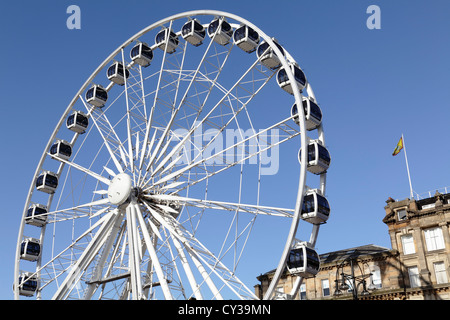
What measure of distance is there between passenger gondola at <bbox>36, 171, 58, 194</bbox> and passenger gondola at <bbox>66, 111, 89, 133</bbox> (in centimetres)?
400

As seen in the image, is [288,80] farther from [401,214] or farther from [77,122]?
[401,214]

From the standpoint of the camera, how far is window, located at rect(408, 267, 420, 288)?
48062 mm

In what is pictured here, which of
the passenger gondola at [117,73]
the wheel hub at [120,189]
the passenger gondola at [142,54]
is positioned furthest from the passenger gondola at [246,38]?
the wheel hub at [120,189]

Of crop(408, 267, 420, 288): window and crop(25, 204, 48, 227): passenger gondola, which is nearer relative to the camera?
crop(25, 204, 48, 227): passenger gondola

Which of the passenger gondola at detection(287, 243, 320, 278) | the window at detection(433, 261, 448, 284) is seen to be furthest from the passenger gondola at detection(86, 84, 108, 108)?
the window at detection(433, 261, 448, 284)

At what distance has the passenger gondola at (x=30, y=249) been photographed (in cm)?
4259

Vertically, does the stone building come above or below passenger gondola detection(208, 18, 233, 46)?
below

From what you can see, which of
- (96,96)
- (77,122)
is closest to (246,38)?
(96,96)

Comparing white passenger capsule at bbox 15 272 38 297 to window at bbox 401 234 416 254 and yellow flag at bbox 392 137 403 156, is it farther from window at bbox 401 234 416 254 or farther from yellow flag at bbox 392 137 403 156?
yellow flag at bbox 392 137 403 156
